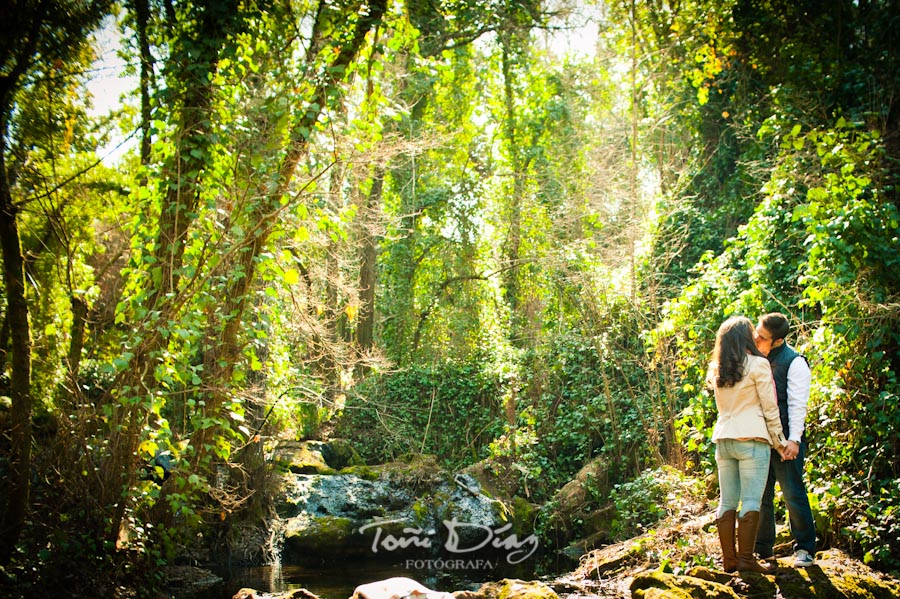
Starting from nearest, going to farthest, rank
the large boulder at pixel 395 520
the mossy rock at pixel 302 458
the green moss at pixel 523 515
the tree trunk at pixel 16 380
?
the tree trunk at pixel 16 380
the large boulder at pixel 395 520
the green moss at pixel 523 515
the mossy rock at pixel 302 458

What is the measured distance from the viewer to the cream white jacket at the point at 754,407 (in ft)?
15.9

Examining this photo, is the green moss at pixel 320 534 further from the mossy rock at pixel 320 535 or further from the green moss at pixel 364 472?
the green moss at pixel 364 472

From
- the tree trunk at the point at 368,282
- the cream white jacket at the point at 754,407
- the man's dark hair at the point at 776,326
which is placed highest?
the tree trunk at the point at 368,282

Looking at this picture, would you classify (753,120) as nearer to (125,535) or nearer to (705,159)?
(705,159)

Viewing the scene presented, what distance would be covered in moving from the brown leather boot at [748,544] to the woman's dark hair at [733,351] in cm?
93

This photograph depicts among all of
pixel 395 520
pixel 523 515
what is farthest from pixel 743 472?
pixel 395 520

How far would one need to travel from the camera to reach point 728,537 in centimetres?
499

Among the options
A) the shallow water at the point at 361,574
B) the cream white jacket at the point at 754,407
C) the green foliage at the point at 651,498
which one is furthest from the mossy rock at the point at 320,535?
the cream white jacket at the point at 754,407

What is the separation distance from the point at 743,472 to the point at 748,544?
0.49m

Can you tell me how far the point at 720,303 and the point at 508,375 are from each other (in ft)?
17.3

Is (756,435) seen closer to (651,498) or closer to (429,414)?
(651,498)

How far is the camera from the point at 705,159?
38.4 ft

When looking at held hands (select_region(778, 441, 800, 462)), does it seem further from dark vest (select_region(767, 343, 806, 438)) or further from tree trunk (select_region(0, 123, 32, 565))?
tree trunk (select_region(0, 123, 32, 565))

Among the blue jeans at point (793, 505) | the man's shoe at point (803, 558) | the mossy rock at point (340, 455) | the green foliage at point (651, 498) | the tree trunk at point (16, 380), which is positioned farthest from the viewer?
the mossy rock at point (340, 455)
